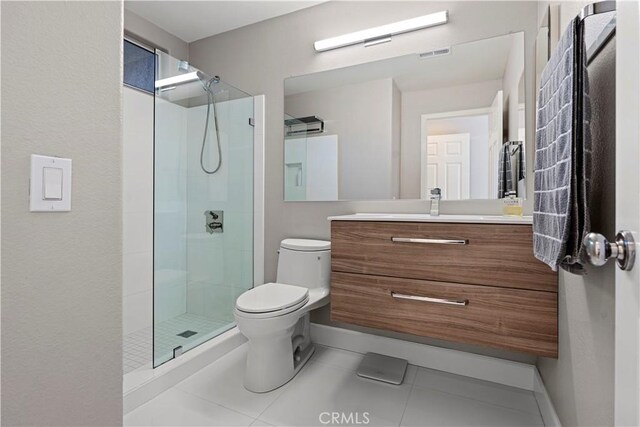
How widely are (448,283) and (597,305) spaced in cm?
60

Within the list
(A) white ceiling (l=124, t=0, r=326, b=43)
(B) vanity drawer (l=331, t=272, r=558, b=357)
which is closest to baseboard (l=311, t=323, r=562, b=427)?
(B) vanity drawer (l=331, t=272, r=558, b=357)

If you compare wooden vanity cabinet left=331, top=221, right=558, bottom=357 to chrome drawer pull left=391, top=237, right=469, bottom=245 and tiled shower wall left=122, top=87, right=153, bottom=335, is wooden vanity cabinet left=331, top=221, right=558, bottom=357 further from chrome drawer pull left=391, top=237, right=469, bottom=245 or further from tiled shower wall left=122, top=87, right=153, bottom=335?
tiled shower wall left=122, top=87, right=153, bottom=335

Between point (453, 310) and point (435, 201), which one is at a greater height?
point (435, 201)

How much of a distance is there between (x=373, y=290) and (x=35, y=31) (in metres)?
1.48

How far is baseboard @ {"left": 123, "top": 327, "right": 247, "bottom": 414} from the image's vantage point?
4.99 ft

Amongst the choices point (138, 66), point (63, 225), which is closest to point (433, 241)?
point (63, 225)

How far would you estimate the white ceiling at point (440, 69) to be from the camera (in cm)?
182

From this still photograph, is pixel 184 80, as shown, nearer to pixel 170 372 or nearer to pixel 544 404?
pixel 170 372

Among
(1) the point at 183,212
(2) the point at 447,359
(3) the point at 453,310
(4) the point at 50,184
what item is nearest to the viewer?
(4) the point at 50,184

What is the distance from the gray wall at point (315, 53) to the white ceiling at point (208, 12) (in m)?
0.07

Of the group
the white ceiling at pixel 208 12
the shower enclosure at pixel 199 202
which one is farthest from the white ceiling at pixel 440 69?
the shower enclosure at pixel 199 202

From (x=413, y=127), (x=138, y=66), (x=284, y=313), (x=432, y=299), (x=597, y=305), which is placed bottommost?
(x=284, y=313)

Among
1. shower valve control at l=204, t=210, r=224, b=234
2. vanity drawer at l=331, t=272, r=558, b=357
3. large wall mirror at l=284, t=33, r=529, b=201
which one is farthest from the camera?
shower valve control at l=204, t=210, r=224, b=234

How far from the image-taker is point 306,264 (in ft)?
6.72
